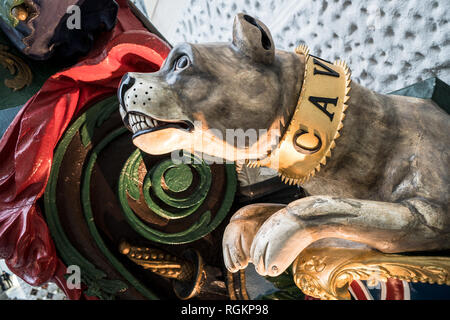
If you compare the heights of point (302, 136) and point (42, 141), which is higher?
point (302, 136)

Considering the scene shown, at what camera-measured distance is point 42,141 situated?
89cm

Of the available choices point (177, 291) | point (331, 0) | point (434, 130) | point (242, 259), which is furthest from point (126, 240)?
point (331, 0)

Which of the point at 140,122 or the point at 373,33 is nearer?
the point at 140,122

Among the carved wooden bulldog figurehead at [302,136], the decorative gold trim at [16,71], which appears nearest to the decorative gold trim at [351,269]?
the carved wooden bulldog figurehead at [302,136]

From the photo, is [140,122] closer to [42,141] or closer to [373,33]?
[42,141]

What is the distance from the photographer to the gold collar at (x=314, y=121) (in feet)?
2.31

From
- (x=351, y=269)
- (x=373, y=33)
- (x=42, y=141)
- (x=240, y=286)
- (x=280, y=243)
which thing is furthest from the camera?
(x=373, y=33)

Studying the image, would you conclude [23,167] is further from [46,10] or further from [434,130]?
[434,130]

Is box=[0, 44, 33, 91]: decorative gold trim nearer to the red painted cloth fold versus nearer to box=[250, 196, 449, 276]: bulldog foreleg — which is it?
the red painted cloth fold

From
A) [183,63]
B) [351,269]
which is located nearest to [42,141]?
[183,63]

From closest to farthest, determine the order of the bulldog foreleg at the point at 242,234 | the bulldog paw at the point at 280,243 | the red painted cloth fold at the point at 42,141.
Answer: the bulldog paw at the point at 280,243
the bulldog foreleg at the point at 242,234
the red painted cloth fold at the point at 42,141

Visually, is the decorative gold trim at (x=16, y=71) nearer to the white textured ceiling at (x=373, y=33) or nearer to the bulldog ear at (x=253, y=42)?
the white textured ceiling at (x=373, y=33)

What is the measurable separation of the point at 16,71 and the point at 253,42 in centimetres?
63

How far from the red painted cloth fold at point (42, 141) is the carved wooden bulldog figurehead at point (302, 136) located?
0.27 m
